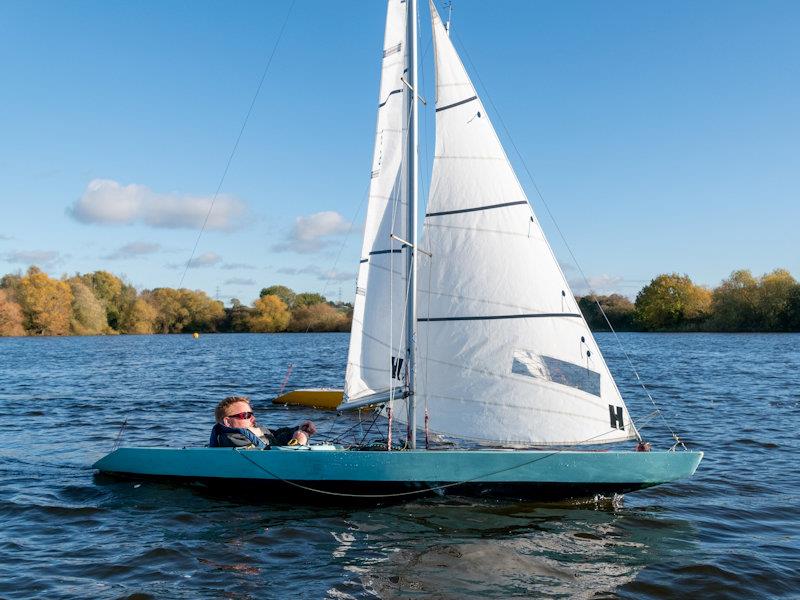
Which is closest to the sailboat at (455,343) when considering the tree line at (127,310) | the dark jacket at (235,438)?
the dark jacket at (235,438)

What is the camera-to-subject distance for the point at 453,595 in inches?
300

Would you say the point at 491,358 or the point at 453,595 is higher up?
the point at 491,358

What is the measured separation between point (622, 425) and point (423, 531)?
3330mm

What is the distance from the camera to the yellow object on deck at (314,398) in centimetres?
2378

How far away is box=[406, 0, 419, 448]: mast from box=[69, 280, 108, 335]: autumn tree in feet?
305

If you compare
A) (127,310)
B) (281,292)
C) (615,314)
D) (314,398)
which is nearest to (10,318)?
(127,310)

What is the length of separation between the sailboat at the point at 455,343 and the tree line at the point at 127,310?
68.7m

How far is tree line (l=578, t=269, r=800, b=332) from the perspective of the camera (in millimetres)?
88062

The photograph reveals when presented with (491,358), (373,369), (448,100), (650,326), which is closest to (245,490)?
(373,369)

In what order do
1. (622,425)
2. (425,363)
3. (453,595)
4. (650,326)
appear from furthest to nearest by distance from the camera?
1. (650,326)
2. (425,363)
3. (622,425)
4. (453,595)

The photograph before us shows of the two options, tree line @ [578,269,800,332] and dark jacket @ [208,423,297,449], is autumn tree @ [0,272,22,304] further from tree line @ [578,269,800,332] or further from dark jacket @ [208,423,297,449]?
dark jacket @ [208,423,297,449]

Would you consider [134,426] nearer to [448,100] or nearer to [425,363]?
[425,363]

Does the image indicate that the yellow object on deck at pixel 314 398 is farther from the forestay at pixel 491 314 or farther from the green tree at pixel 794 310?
the green tree at pixel 794 310

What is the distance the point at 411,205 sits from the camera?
10.8 metres
